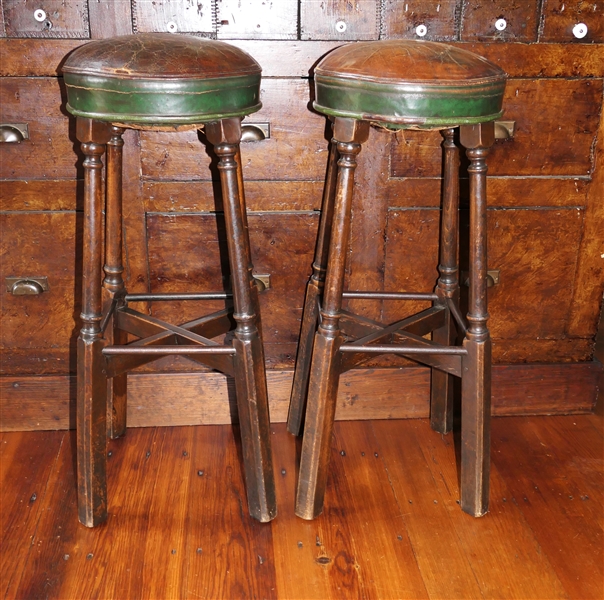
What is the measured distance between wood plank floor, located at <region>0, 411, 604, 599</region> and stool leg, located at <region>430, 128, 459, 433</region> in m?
0.06

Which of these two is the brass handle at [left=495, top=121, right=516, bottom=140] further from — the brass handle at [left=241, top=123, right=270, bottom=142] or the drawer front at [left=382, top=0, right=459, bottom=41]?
the brass handle at [left=241, top=123, right=270, bottom=142]

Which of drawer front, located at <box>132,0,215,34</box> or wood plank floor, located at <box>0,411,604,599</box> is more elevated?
drawer front, located at <box>132,0,215,34</box>

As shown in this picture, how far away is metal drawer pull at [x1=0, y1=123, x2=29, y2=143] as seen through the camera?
1.61 metres

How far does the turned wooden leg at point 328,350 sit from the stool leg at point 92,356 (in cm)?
42

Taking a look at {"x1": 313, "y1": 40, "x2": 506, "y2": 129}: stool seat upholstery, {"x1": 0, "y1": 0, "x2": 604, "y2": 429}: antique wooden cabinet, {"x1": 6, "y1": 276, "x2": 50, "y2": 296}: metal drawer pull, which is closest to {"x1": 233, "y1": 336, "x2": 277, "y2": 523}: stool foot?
{"x1": 0, "y1": 0, "x2": 604, "y2": 429}: antique wooden cabinet

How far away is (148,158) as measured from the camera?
5.47 ft

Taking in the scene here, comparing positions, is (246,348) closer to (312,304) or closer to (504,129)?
(312,304)

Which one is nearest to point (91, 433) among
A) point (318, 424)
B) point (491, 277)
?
point (318, 424)

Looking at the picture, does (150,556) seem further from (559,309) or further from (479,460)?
(559,309)

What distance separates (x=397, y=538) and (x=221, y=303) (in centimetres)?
71

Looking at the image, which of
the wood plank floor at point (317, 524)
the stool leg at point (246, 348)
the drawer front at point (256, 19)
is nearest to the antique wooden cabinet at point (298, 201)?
the drawer front at point (256, 19)

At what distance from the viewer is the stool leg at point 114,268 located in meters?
1.56

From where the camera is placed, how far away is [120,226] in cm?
164

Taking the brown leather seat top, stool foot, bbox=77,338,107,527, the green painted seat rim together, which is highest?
the brown leather seat top
